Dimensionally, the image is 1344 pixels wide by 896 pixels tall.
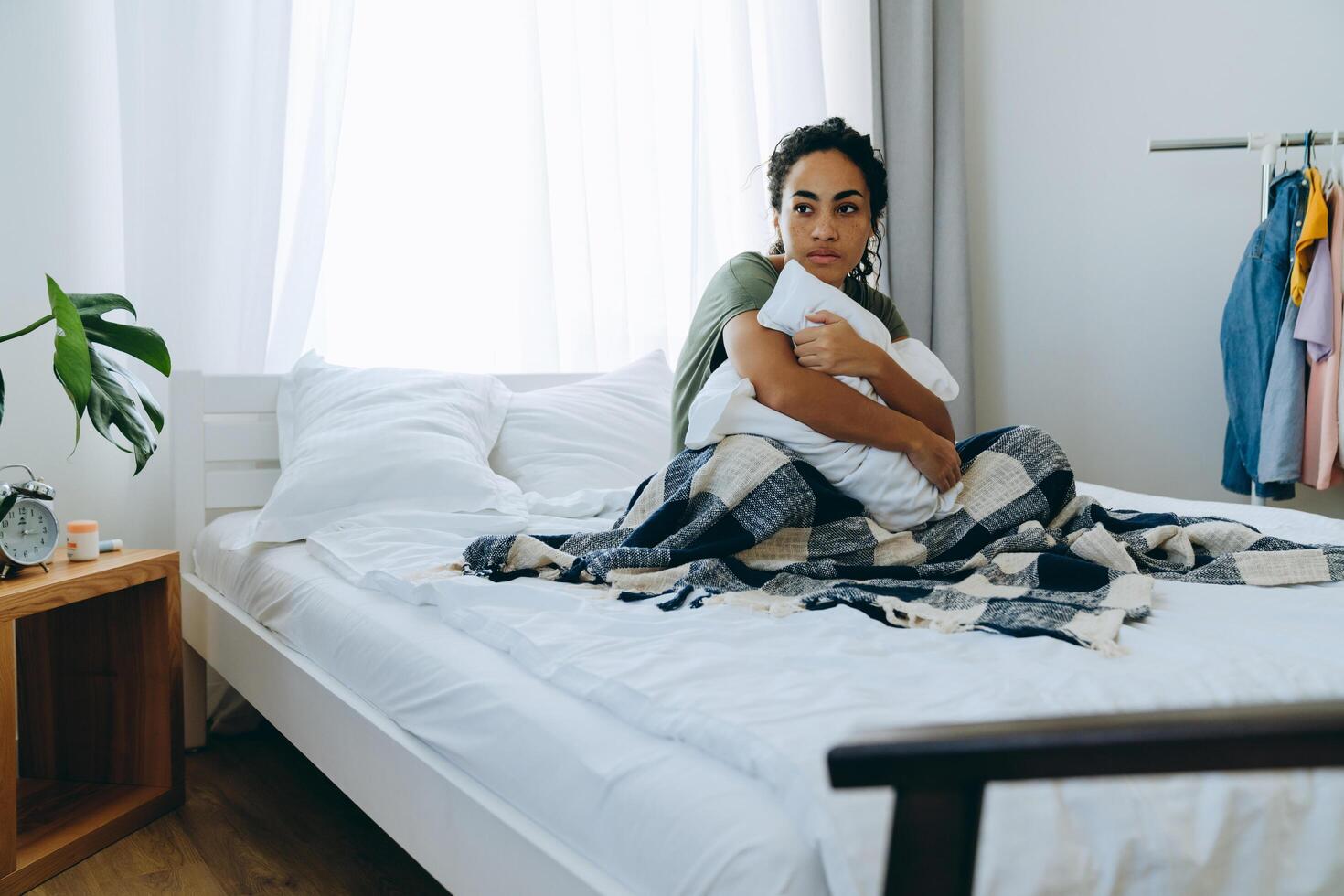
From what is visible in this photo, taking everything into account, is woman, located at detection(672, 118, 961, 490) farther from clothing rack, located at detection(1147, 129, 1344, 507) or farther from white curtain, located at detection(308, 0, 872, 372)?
clothing rack, located at detection(1147, 129, 1344, 507)

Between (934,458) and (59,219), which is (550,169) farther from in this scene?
(934,458)

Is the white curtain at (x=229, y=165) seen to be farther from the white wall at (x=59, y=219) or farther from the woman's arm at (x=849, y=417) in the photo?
the woman's arm at (x=849, y=417)

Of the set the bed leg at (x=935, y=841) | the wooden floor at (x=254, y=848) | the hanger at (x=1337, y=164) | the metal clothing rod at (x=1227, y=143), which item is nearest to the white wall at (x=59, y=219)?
the wooden floor at (x=254, y=848)

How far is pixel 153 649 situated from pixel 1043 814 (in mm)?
1463

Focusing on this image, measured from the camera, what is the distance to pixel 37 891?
135 centimetres

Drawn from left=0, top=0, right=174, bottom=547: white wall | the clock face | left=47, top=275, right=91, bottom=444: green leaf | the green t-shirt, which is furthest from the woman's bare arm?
left=0, top=0, right=174, bottom=547: white wall

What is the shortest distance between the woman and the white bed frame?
0.64 metres

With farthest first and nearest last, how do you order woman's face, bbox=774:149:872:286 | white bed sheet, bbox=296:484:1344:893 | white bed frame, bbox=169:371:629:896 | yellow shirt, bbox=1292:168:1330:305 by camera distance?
yellow shirt, bbox=1292:168:1330:305 → woman's face, bbox=774:149:872:286 → white bed frame, bbox=169:371:629:896 → white bed sheet, bbox=296:484:1344:893

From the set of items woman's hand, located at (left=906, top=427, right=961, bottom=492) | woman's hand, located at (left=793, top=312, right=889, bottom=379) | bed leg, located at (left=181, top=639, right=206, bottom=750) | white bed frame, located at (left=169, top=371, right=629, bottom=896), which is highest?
woman's hand, located at (left=793, top=312, right=889, bottom=379)

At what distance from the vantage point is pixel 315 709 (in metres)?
1.27

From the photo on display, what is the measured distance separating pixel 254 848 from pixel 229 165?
52.6 inches

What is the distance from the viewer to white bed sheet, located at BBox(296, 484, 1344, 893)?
591mm

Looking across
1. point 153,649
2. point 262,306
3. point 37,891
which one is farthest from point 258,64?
point 37,891

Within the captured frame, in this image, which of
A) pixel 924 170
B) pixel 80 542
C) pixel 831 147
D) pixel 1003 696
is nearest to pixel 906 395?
pixel 831 147
